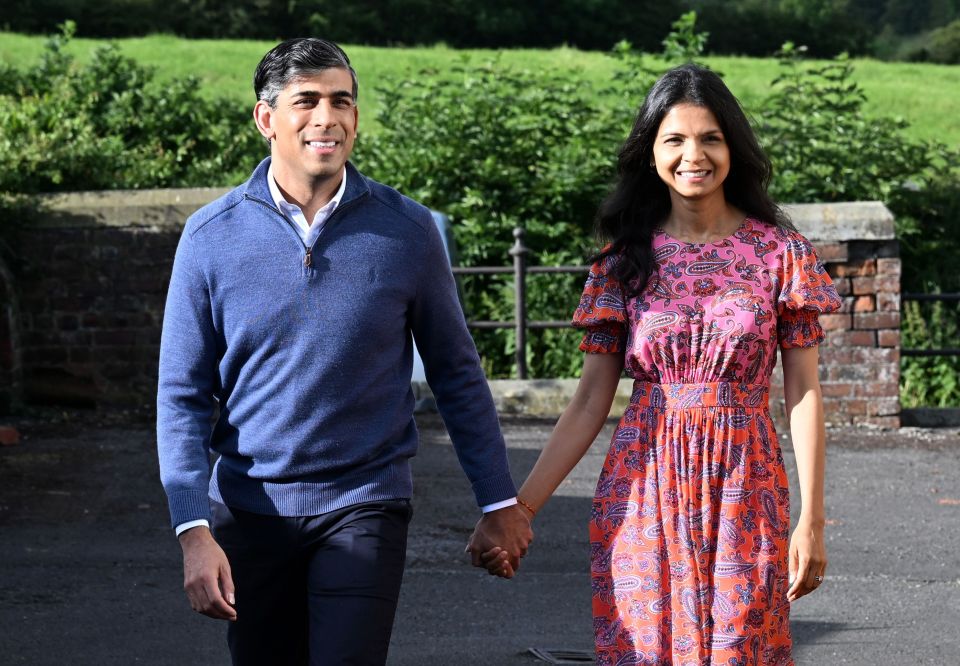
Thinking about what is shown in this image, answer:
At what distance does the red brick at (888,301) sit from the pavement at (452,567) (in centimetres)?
93

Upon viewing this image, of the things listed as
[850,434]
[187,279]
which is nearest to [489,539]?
[187,279]

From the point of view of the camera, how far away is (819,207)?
1049 cm

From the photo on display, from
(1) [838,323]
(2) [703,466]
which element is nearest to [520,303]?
(1) [838,323]

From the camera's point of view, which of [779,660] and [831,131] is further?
[831,131]

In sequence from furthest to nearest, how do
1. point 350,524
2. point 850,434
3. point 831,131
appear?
point 831,131 < point 850,434 < point 350,524

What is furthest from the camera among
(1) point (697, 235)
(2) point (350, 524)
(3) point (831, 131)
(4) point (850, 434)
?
(3) point (831, 131)

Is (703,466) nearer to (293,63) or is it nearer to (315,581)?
(315,581)

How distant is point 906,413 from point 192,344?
8463 millimetres

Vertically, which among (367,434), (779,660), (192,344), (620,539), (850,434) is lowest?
(850,434)

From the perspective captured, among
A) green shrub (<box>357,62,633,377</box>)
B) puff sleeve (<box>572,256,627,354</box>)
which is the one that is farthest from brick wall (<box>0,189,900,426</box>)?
puff sleeve (<box>572,256,627,354</box>)

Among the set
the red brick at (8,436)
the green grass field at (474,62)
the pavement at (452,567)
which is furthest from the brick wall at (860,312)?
the green grass field at (474,62)

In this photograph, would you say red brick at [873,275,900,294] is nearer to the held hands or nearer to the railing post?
the railing post

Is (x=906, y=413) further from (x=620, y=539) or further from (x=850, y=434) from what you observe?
(x=620, y=539)

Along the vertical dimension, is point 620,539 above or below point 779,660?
above
